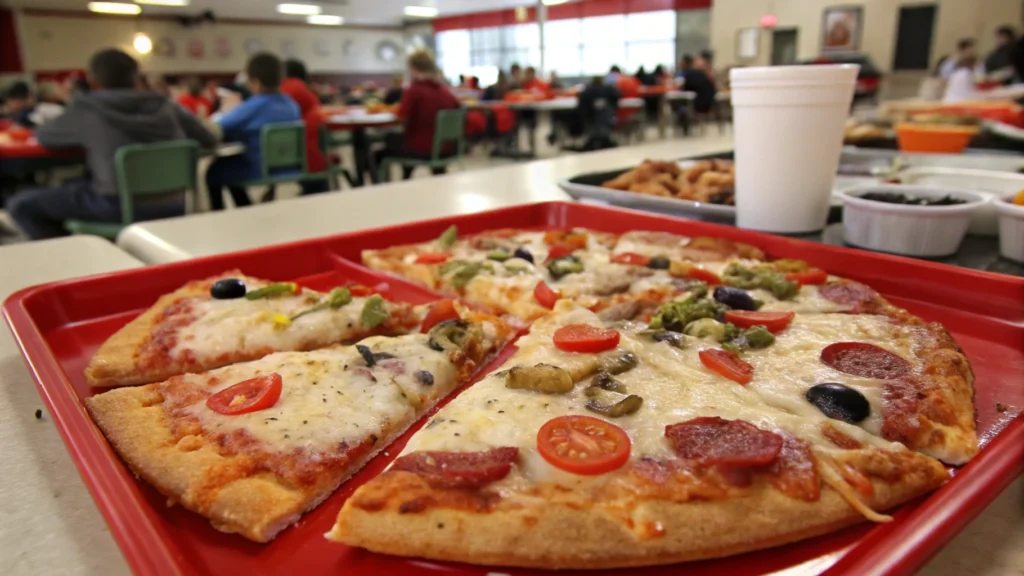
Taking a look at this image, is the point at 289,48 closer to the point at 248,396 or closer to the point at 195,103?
the point at 195,103

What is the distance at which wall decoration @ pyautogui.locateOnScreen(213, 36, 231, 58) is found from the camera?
26.9 meters

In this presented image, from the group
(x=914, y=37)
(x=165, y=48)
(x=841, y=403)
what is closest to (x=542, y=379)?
(x=841, y=403)

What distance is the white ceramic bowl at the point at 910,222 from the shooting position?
1955mm

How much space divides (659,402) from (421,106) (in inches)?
283

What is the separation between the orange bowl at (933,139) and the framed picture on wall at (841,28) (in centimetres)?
1931

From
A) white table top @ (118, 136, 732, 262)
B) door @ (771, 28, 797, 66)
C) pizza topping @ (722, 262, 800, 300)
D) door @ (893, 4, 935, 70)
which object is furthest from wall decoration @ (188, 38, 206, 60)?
pizza topping @ (722, 262, 800, 300)

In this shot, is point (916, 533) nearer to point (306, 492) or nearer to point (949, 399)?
point (949, 399)

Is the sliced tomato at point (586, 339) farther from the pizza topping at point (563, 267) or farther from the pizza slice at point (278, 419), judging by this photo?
the pizza topping at point (563, 267)

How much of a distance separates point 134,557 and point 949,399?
1.33 m

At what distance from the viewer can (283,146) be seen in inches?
257

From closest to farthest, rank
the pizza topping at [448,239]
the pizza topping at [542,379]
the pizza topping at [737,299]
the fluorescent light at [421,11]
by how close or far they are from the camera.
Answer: the pizza topping at [542,379], the pizza topping at [737,299], the pizza topping at [448,239], the fluorescent light at [421,11]

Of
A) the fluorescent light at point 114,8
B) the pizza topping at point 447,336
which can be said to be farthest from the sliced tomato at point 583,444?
the fluorescent light at point 114,8

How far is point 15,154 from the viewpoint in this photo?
19.0 ft

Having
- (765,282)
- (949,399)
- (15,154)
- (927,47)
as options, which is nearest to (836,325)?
(765,282)
